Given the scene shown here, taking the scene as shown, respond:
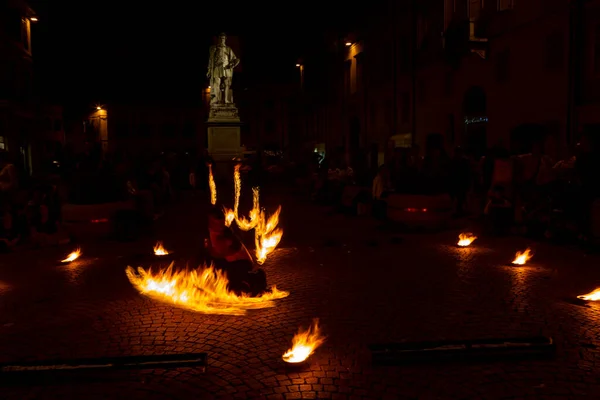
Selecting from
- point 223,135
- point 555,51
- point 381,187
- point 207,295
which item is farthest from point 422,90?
point 207,295

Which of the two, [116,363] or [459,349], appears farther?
[459,349]

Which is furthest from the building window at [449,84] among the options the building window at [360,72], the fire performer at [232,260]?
the fire performer at [232,260]

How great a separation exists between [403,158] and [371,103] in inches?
786

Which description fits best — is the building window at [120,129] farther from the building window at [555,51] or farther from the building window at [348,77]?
the building window at [555,51]

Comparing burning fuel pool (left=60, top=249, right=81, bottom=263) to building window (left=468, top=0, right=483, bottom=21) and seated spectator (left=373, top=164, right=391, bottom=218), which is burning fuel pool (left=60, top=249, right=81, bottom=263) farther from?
building window (left=468, top=0, right=483, bottom=21)

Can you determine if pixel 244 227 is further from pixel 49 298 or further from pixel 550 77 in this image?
pixel 550 77

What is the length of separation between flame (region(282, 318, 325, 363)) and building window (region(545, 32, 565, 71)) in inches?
596

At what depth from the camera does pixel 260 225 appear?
14.4 meters

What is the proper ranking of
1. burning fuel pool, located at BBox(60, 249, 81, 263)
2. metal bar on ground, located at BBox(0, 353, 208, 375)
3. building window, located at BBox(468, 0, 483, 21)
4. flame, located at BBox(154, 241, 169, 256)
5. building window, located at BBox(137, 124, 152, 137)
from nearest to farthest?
1. metal bar on ground, located at BBox(0, 353, 208, 375)
2. burning fuel pool, located at BBox(60, 249, 81, 263)
3. flame, located at BBox(154, 241, 169, 256)
4. building window, located at BBox(468, 0, 483, 21)
5. building window, located at BBox(137, 124, 152, 137)

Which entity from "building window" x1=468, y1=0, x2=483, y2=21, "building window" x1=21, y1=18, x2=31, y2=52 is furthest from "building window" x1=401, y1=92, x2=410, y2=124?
"building window" x1=21, y1=18, x2=31, y2=52

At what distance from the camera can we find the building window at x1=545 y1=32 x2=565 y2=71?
17781mm

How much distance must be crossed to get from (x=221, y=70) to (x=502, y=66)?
42.1 feet

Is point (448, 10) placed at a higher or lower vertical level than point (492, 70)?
higher

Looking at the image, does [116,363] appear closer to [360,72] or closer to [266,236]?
[266,236]
